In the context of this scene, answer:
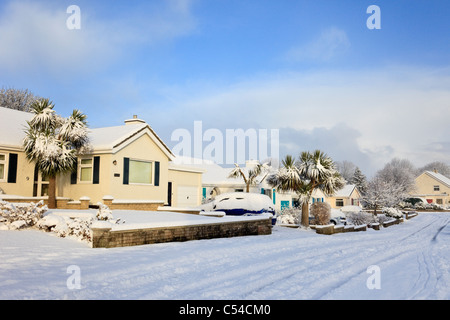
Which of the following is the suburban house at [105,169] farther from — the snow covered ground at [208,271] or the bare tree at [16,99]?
the bare tree at [16,99]

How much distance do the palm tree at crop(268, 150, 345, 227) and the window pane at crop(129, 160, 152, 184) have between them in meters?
9.17

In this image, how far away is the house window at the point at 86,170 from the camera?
1914 centimetres

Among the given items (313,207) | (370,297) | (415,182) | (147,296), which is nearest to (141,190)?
(313,207)

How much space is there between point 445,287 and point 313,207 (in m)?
18.6

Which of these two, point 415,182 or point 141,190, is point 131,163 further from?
point 415,182

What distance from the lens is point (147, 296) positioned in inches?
244

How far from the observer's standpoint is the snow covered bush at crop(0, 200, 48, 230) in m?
11.8

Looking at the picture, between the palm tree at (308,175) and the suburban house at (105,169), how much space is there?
827cm

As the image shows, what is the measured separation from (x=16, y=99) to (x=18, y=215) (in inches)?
1261

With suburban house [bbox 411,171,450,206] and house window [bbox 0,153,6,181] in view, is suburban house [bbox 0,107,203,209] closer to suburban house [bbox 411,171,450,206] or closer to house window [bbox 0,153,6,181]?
house window [bbox 0,153,6,181]

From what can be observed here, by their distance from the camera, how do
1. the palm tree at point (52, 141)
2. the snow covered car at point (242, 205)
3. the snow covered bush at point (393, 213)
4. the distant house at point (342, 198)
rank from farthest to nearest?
1. the distant house at point (342, 198)
2. the snow covered bush at point (393, 213)
3. the snow covered car at point (242, 205)
4. the palm tree at point (52, 141)

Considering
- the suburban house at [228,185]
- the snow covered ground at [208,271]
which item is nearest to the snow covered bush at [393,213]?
the suburban house at [228,185]

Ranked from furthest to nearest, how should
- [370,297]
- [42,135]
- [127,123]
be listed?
[127,123]
[42,135]
[370,297]

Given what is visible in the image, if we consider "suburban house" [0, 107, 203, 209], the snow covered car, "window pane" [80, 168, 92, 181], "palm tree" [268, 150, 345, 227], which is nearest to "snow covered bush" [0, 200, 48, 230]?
"suburban house" [0, 107, 203, 209]
